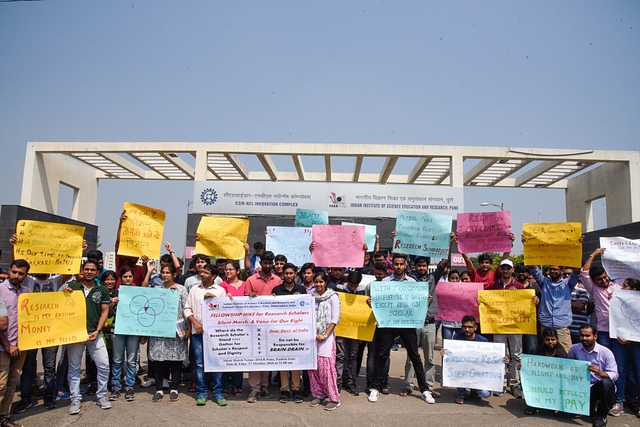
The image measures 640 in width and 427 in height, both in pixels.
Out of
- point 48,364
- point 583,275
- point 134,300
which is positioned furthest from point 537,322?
point 48,364

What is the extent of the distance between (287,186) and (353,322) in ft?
30.8

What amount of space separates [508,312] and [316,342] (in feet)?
8.74

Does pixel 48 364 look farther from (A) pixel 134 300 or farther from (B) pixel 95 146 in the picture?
(B) pixel 95 146

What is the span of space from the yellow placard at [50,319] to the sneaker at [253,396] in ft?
6.74

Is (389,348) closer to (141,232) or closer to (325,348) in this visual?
(325,348)

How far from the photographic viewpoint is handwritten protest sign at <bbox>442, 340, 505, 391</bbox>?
5.96 metres

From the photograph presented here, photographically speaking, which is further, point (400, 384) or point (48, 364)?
point (400, 384)

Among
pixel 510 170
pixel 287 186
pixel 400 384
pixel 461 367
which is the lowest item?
pixel 400 384

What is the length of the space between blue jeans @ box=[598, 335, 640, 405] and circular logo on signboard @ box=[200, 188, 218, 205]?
1180cm

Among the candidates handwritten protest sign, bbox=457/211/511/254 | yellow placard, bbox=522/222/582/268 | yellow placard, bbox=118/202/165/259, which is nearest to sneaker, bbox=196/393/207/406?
yellow placard, bbox=118/202/165/259

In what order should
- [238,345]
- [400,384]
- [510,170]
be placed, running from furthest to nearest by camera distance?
[510,170]
[400,384]
[238,345]

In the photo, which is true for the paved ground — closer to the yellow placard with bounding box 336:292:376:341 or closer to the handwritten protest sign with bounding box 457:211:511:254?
the yellow placard with bounding box 336:292:376:341

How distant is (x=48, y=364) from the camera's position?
5.56m

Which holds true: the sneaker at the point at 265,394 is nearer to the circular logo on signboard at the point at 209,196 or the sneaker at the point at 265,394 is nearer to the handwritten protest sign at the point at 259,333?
the handwritten protest sign at the point at 259,333
